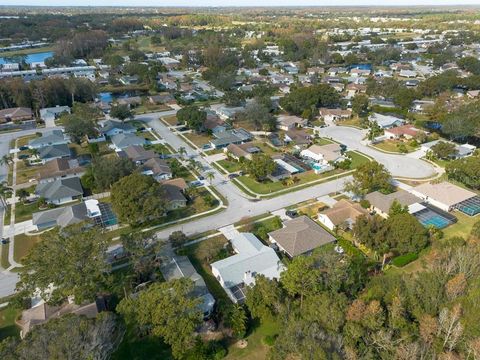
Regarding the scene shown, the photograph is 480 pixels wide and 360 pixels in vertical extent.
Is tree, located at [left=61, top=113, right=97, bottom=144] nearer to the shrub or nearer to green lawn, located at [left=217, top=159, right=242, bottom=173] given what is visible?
green lawn, located at [left=217, top=159, right=242, bottom=173]

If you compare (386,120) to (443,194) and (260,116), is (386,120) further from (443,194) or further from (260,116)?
(443,194)

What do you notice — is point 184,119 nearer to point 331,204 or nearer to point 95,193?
point 95,193

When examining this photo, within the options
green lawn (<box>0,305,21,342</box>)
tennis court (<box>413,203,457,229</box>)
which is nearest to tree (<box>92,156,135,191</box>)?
green lawn (<box>0,305,21,342</box>)

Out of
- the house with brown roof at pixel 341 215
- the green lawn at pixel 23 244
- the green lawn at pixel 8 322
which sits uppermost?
the house with brown roof at pixel 341 215

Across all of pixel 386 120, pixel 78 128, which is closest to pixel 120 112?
pixel 78 128

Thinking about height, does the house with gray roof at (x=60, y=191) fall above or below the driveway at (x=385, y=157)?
above

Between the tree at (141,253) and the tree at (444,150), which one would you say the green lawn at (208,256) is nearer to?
the tree at (141,253)

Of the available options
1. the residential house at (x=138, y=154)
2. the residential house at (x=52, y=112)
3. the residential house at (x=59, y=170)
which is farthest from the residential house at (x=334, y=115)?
the residential house at (x=52, y=112)

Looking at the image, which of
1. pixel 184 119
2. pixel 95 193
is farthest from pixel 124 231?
pixel 184 119

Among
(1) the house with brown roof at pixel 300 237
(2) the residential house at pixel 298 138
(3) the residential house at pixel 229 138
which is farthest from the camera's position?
(2) the residential house at pixel 298 138
